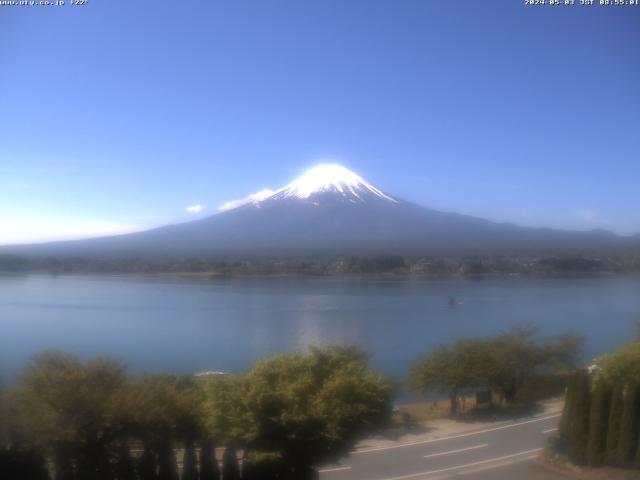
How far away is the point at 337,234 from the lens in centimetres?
3403

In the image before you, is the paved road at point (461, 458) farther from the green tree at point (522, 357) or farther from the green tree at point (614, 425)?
the green tree at point (522, 357)

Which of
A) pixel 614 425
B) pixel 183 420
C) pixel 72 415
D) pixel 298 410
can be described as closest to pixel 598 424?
pixel 614 425

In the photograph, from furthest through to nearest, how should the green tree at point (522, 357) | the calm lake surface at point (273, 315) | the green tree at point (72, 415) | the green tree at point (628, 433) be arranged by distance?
the calm lake surface at point (273, 315)
the green tree at point (522, 357)
the green tree at point (628, 433)
the green tree at point (72, 415)

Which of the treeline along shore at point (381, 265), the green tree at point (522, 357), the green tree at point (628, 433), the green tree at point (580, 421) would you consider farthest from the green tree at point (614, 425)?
the treeline along shore at point (381, 265)

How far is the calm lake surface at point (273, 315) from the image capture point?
409 inches

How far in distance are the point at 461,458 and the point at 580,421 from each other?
3.52 feet

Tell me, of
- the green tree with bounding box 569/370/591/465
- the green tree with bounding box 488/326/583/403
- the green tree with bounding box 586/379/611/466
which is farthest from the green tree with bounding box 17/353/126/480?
the green tree with bounding box 488/326/583/403

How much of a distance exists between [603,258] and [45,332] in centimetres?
1934

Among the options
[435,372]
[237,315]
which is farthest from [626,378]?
[237,315]

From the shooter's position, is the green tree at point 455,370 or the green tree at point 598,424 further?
the green tree at point 455,370

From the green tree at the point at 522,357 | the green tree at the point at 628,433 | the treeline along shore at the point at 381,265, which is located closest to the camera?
the green tree at the point at 628,433

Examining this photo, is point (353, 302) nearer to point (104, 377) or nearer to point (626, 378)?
point (626, 378)

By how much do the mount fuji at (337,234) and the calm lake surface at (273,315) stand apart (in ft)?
8.76

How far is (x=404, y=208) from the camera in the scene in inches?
1513
